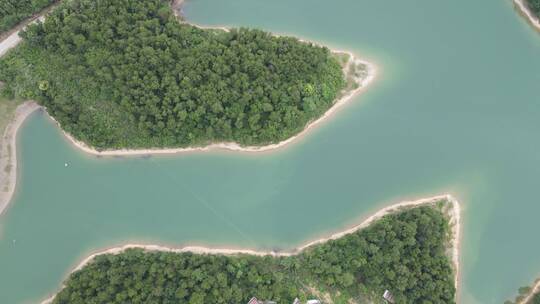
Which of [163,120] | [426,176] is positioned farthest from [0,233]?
[426,176]

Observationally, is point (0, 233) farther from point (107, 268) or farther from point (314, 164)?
point (314, 164)

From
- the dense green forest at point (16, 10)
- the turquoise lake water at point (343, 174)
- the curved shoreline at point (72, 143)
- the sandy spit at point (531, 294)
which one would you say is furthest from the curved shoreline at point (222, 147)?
the sandy spit at point (531, 294)

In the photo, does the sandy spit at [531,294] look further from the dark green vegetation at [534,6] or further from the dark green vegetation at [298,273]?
the dark green vegetation at [534,6]

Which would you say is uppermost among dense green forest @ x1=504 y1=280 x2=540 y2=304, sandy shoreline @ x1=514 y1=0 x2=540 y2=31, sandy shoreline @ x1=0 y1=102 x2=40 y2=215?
sandy shoreline @ x1=514 y1=0 x2=540 y2=31

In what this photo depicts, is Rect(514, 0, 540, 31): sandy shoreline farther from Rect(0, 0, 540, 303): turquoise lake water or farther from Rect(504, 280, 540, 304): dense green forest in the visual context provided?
Rect(504, 280, 540, 304): dense green forest

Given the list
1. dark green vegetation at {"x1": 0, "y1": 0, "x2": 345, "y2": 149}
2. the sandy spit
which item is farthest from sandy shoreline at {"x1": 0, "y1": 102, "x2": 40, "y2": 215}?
the sandy spit

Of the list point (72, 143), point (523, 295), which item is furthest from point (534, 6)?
point (72, 143)

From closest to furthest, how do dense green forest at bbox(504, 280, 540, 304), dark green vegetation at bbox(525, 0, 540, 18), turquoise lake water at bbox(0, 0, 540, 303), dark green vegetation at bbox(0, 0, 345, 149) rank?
dark green vegetation at bbox(0, 0, 345, 149), dense green forest at bbox(504, 280, 540, 304), turquoise lake water at bbox(0, 0, 540, 303), dark green vegetation at bbox(525, 0, 540, 18)
